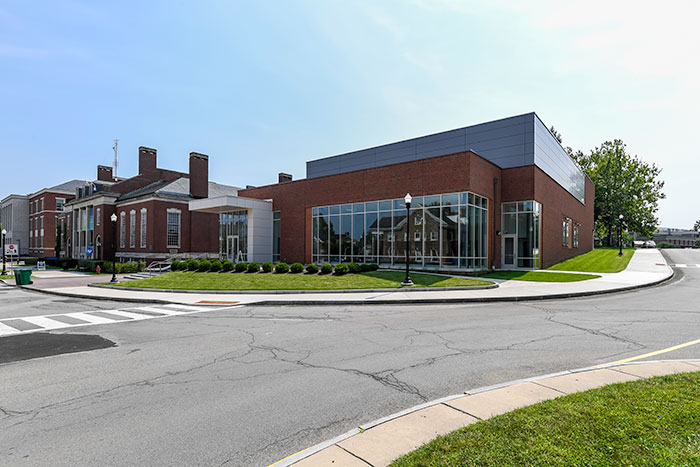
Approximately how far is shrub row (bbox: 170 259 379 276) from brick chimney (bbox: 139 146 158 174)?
85.0 ft

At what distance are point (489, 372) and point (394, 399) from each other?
1.93 metres

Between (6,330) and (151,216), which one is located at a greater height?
(151,216)

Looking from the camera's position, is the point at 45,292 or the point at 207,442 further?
the point at 45,292

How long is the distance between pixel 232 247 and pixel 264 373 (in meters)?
32.4

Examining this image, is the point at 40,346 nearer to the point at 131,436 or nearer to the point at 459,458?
the point at 131,436

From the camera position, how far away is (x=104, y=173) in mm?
62219

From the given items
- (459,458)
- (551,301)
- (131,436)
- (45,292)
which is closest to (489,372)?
(459,458)

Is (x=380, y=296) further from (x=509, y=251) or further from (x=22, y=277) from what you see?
(x=22, y=277)

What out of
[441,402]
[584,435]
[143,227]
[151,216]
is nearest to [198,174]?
[151,216]

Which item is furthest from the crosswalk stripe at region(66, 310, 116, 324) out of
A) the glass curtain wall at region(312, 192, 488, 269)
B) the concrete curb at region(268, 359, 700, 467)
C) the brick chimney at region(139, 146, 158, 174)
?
the brick chimney at region(139, 146, 158, 174)

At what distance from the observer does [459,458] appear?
3.30m

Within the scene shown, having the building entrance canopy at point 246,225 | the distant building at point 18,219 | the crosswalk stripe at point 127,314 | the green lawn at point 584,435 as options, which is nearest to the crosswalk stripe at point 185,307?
the crosswalk stripe at point 127,314

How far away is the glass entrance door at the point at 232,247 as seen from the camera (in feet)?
121

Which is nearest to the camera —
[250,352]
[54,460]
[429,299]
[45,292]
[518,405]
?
[54,460]
